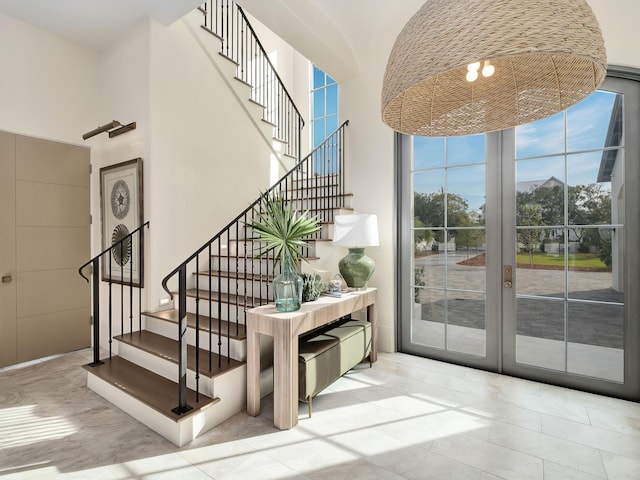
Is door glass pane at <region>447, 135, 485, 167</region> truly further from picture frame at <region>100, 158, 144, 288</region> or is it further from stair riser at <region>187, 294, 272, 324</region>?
picture frame at <region>100, 158, 144, 288</region>

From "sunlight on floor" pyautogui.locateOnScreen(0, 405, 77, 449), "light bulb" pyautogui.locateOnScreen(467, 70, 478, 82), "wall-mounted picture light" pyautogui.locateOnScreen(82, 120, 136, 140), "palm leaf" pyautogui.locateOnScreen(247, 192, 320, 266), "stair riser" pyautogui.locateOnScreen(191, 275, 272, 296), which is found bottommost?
"sunlight on floor" pyautogui.locateOnScreen(0, 405, 77, 449)

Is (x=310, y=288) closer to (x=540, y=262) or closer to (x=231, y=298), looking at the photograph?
(x=231, y=298)

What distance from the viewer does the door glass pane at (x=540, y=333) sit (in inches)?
111

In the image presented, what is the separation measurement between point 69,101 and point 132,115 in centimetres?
89

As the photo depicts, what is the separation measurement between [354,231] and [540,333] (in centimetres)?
189

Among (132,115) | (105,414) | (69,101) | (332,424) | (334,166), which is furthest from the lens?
(334,166)

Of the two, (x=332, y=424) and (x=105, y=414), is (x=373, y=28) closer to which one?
(x=332, y=424)

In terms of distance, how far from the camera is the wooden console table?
2.19 meters

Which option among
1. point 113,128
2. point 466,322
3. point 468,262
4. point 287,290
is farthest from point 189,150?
point 466,322

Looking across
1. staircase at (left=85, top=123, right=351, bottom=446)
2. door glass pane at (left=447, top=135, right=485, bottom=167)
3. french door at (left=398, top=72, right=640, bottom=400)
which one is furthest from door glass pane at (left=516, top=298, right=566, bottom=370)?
staircase at (left=85, top=123, right=351, bottom=446)

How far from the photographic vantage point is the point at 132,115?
3.34m

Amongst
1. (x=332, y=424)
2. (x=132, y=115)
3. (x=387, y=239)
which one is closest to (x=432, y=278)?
(x=387, y=239)

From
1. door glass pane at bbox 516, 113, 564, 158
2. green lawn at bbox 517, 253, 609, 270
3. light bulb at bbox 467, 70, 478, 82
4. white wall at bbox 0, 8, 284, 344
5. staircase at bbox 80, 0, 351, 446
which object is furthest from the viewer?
white wall at bbox 0, 8, 284, 344

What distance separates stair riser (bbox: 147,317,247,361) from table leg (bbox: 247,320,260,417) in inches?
5.9
